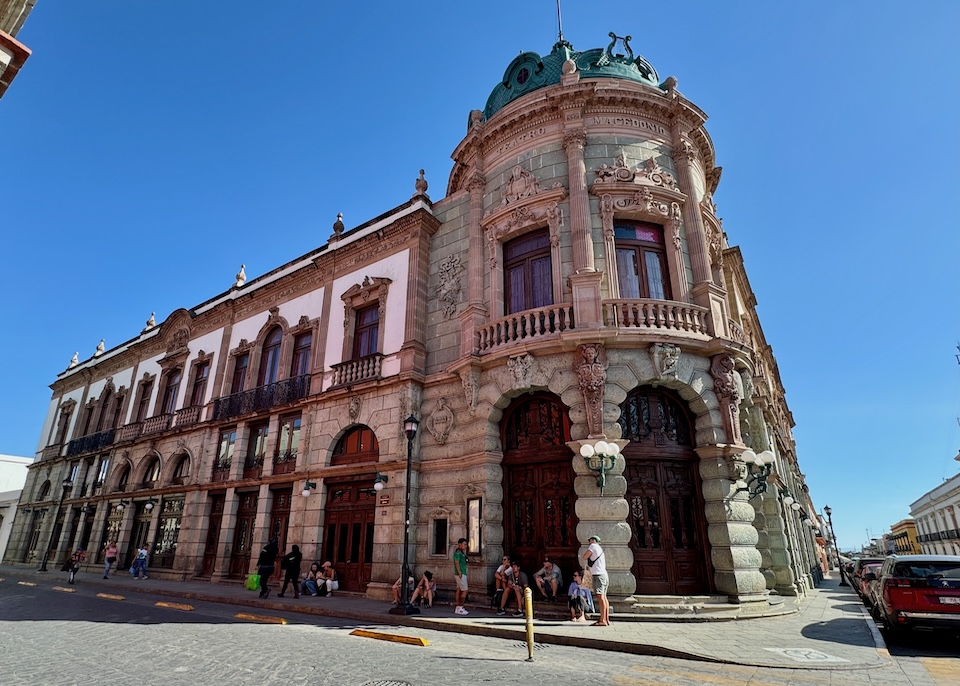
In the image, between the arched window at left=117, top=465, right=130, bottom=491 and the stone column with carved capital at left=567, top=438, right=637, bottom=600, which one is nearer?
the stone column with carved capital at left=567, top=438, right=637, bottom=600

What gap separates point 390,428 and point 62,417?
33.1 m

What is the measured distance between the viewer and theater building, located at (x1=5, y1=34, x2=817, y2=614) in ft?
41.1

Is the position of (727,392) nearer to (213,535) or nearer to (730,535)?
(730,535)

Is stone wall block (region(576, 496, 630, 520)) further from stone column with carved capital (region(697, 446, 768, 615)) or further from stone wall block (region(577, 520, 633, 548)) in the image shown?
stone column with carved capital (region(697, 446, 768, 615))

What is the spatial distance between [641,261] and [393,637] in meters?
11.2

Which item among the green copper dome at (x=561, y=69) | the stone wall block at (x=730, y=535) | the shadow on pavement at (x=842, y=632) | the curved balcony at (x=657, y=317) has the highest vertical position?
the green copper dome at (x=561, y=69)

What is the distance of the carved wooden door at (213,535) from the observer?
20734mm

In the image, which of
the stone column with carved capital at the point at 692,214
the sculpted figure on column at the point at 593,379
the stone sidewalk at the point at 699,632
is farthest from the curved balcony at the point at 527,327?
the stone sidewalk at the point at 699,632

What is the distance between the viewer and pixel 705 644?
333 inches

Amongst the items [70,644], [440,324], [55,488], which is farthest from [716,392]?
[55,488]

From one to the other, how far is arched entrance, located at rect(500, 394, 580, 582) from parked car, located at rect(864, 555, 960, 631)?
591cm

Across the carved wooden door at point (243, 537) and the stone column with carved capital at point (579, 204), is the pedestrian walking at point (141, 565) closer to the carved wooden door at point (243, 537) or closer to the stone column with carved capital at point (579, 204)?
the carved wooden door at point (243, 537)

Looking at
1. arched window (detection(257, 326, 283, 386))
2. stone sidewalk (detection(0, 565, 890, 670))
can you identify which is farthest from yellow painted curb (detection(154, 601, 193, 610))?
arched window (detection(257, 326, 283, 386))

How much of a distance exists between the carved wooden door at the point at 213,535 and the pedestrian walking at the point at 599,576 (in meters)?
16.3
